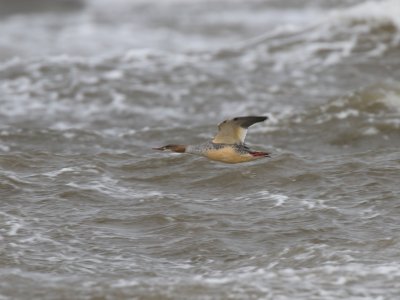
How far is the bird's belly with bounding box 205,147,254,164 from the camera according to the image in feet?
29.2

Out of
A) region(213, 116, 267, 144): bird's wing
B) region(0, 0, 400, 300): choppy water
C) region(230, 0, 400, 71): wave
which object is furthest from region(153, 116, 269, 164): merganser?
region(230, 0, 400, 71): wave

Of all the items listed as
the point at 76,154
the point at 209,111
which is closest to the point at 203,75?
the point at 209,111

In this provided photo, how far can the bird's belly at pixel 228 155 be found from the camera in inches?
351

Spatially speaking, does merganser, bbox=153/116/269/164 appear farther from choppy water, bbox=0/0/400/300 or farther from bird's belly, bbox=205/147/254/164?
choppy water, bbox=0/0/400/300

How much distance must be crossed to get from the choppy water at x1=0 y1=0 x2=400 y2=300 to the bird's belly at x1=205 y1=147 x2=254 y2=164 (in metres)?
0.40

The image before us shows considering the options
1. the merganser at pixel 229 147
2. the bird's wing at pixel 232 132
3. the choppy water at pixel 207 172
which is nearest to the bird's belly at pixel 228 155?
the merganser at pixel 229 147

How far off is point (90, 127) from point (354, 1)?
37.5ft

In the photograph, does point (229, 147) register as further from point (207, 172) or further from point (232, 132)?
point (207, 172)

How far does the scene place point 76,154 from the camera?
10.8 meters

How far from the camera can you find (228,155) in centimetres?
894

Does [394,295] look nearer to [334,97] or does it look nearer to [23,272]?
[23,272]

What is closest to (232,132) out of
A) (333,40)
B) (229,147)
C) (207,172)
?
(229,147)

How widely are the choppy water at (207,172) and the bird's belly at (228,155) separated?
40 centimetres

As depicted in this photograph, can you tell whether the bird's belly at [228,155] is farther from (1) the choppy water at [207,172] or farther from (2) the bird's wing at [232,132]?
(1) the choppy water at [207,172]
